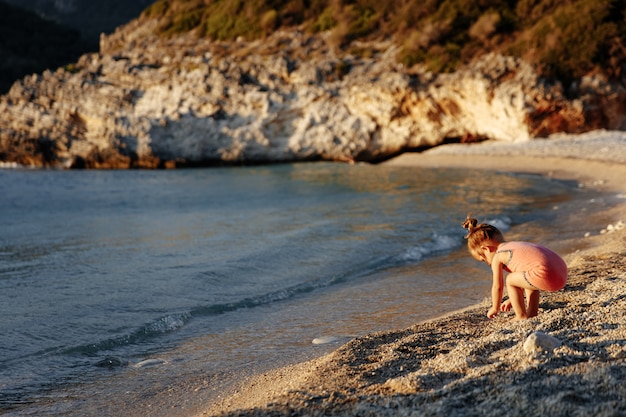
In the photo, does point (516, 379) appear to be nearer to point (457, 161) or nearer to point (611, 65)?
point (457, 161)

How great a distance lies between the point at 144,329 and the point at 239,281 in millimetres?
1929

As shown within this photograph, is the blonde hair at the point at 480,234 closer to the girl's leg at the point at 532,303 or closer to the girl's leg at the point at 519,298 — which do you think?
the girl's leg at the point at 519,298

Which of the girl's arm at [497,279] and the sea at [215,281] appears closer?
the sea at [215,281]

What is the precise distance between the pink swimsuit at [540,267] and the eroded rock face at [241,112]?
2402 cm

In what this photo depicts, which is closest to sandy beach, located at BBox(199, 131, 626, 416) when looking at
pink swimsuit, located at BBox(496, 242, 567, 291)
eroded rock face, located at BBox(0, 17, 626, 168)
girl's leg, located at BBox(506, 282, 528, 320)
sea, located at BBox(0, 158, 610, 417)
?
girl's leg, located at BBox(506, 282, 528, 320)

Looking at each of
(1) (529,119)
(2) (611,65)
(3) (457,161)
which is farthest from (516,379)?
(2) (611,65)

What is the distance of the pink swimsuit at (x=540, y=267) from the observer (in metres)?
4.39

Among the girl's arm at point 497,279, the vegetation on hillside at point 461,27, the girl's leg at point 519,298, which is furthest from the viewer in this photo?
the vegetation on hillside at point 461,27

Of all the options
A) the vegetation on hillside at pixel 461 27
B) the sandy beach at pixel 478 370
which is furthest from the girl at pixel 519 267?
the vegetation on hillside at pixel 461 27

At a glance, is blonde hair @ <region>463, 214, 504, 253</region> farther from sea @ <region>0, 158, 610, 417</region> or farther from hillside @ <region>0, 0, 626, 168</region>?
hillside @ <region>0, 0, 626, 168</region>

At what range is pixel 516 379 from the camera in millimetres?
3133

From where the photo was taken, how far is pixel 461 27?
30.8 m

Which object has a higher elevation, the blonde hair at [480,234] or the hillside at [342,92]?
the hillside at [342,92]

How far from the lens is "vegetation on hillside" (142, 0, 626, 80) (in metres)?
26.4
